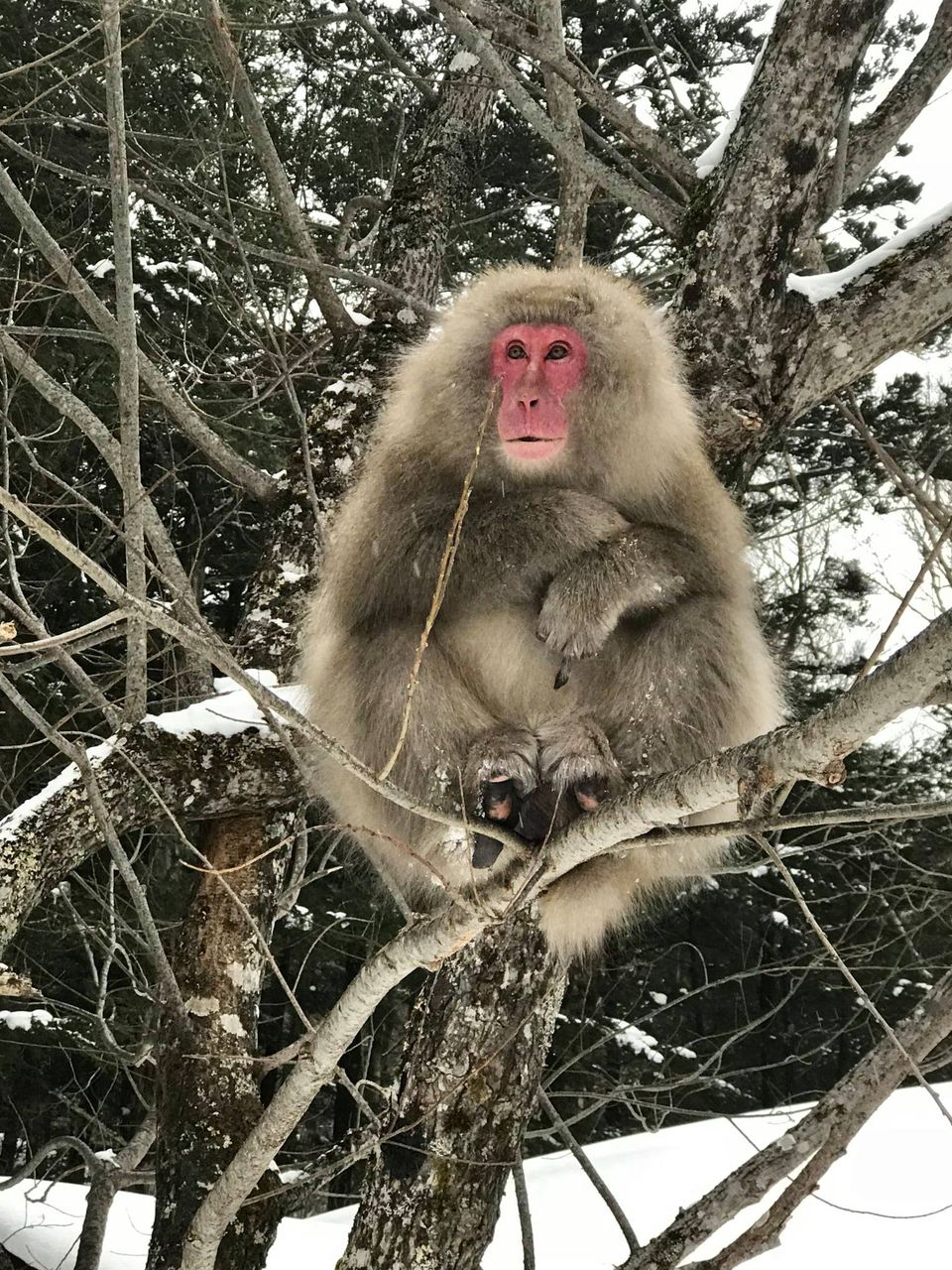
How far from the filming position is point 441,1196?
129 inches

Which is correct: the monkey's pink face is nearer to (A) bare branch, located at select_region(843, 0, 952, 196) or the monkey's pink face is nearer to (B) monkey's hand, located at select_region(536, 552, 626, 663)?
(B) monkey's hand, located at select_region(536, 552, 626, 663)

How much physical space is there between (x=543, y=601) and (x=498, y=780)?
485mm

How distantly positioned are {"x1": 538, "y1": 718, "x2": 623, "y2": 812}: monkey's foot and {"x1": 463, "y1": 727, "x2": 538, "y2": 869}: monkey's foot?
4cm

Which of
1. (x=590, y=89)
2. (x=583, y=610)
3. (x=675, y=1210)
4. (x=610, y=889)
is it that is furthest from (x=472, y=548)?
(x=675, y=1210)

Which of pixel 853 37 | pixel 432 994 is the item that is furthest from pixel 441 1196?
pixel 853 37

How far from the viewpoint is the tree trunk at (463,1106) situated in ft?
10.7

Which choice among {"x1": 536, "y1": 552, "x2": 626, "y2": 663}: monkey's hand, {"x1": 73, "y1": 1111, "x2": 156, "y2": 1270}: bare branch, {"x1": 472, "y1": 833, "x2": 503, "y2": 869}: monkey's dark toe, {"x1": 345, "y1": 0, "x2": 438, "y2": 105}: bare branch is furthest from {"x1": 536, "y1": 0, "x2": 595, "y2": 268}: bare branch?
{"x1": 73, "y1": 1111, "x2": 156, "y2": 1270}: bare branch

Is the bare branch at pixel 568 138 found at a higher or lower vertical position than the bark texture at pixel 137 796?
higher

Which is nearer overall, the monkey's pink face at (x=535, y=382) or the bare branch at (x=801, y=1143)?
the monkey's pink face at (x=535, y=382)

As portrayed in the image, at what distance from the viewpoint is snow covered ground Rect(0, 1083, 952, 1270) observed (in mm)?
5848

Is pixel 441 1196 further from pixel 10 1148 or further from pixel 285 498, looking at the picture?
pixel 10 1148

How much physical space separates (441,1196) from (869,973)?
10527 mm

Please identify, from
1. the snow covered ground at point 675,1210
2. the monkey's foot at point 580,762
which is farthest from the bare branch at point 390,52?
the snow covered ground at point 675,1210

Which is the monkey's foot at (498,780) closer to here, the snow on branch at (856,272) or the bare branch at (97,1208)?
the snow on branch at (856,272)
